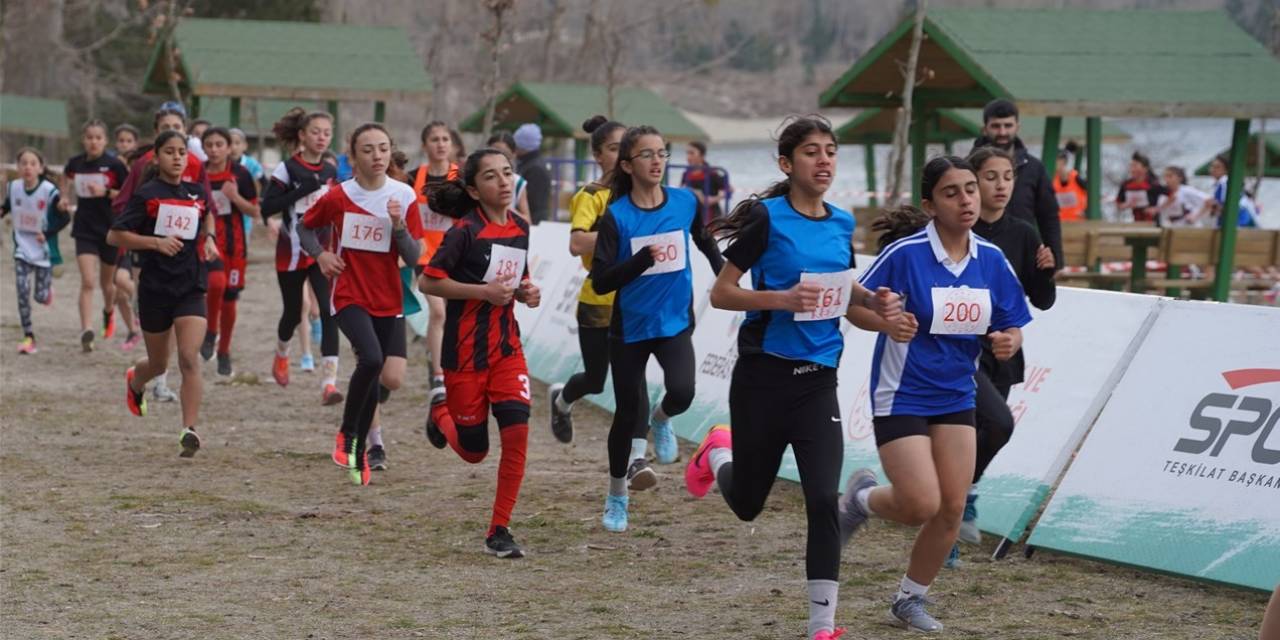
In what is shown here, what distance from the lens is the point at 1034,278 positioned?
712 cm

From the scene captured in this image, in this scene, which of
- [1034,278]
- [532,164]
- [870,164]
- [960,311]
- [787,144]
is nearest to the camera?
[960,311]

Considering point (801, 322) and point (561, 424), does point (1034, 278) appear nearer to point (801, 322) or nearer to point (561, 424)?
point (801, 322)

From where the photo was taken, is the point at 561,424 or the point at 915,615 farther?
the point at 561,424

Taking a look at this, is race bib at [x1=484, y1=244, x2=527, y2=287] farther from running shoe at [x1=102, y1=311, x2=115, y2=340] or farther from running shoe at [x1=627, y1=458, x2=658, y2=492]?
running shoe at [x1=102, y1=311, x2=115, y2=340]

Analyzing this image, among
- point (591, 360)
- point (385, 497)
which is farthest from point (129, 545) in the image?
point (591, 360)

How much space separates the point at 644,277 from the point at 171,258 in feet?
11.2

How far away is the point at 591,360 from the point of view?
9141mm

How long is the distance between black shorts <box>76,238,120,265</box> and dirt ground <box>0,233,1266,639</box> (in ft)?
13.4

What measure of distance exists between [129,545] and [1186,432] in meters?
4.76

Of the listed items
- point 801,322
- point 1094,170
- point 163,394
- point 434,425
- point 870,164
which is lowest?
point 163,394

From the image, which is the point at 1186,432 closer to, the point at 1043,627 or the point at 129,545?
the point at 1043,627

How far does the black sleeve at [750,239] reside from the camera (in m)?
6.05

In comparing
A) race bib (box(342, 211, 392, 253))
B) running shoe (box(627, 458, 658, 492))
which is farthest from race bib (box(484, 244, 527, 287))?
race bib (box(342, 211, 392, 253))

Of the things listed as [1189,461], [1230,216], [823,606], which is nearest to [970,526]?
[1189,461]
